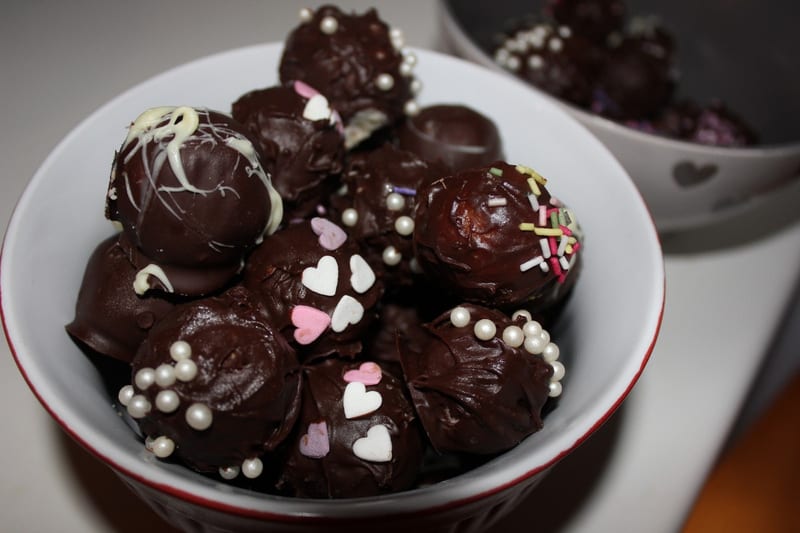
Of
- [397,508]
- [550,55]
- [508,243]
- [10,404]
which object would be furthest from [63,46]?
[397,508]

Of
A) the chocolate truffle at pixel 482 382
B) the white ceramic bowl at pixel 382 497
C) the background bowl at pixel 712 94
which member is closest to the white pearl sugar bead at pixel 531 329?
the chocolate truffle at pixel 482 382

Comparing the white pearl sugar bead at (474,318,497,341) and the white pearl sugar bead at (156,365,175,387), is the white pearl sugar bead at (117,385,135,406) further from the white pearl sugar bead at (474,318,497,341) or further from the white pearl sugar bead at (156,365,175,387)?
the white pearl sugar bead at (474,318,497,341)

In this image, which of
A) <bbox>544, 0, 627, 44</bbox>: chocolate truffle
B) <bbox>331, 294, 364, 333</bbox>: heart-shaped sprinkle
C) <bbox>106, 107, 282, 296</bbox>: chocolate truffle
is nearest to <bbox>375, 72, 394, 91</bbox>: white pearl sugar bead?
<bbox>106, 107, 282, 296</bbox>: chocolate truffle

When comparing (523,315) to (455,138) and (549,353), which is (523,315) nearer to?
(549,353)

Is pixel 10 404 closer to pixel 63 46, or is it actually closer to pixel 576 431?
pixel 576 431

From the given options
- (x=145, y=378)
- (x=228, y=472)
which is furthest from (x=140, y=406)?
(x=228, y=472)

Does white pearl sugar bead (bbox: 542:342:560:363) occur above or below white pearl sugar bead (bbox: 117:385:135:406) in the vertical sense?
below
